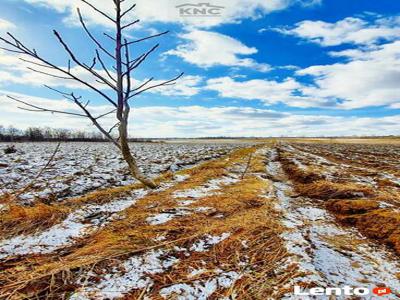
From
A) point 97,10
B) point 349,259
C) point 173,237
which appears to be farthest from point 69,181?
point 349,259

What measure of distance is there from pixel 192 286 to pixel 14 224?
3.03 m

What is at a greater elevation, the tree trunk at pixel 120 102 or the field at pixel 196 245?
the tree trunk at pixel 120 102

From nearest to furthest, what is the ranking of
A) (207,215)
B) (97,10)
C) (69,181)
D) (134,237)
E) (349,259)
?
(349,259), (134,237), (207,215), (97,10), (69,181)

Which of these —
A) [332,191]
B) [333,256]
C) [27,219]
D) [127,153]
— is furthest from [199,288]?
[332,191]

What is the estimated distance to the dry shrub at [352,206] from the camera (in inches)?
185

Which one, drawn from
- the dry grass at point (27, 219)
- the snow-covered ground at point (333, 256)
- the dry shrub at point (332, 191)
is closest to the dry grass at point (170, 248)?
the snow-covered ground at point (333, 256)

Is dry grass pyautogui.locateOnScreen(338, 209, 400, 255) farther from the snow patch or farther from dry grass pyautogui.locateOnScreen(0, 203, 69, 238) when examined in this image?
dry grass pyautogui.locateOnScreen(0, 203, 69, 238)

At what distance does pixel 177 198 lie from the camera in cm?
544

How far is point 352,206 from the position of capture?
489 cm

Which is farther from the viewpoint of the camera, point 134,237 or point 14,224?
point 14,224

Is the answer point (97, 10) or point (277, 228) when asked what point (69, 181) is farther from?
point (277, 228)

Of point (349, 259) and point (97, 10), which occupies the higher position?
point (97, 10)

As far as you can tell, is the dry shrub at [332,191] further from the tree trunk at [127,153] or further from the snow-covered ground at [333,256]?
the tree trunk at [127,153]

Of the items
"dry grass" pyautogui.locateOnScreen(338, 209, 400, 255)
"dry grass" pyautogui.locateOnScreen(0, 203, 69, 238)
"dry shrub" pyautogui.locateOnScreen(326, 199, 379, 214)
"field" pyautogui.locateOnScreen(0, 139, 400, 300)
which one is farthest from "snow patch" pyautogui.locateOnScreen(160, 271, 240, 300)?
"dry shrub" pyautogui.locateOnScreen(326, 199, 379, 214)
